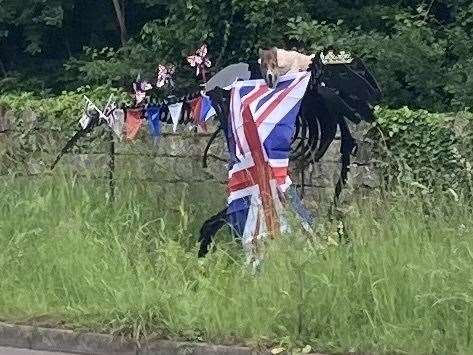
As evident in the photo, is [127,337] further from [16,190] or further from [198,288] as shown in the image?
[16,190]

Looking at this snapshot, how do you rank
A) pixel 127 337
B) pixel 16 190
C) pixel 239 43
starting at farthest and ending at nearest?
pixel 239 43, pixel 16 190, pixel 127 337

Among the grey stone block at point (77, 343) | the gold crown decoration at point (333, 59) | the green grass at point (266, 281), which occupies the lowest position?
the grey stone block at point (77, 343)

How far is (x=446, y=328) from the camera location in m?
5.62

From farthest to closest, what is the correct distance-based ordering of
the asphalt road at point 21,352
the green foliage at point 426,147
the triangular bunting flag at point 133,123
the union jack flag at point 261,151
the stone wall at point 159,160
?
the triangular bunting flag at point 133,123
the stone wall at point 159,160
the union jack flag at point 261,151
the green foliage at point 426,147
the asphalt road at point 21,352

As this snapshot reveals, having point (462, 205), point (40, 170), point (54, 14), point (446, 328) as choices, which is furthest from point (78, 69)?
point (446, 328)

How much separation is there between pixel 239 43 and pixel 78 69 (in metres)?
2.60

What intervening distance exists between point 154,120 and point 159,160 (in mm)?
393

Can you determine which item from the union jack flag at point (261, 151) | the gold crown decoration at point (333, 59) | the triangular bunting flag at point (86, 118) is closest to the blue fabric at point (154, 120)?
the triangular bunting flag at point (86, 118)

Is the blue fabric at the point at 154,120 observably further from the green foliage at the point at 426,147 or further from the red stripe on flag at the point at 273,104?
the green foliage at the point at 426,147

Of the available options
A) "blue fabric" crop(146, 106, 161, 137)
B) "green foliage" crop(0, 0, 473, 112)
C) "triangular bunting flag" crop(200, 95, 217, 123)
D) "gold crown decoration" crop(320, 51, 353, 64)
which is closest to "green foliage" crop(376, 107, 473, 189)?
"gold crown decoration" crop(320, 51, 353, 64)

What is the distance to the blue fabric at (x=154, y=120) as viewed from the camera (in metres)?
8.62

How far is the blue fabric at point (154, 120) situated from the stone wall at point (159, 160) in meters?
0.07

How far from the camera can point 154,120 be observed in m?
8.65

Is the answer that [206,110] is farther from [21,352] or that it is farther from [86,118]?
[21,352]
